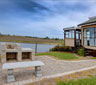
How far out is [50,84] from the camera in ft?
10.6

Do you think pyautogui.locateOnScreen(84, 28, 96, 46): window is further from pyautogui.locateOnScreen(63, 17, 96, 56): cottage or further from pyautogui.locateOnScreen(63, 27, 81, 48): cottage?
pyautogui.locateOnScreen(63, 27, 81, 48): cottage

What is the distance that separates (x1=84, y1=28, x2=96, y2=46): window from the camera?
9.79m

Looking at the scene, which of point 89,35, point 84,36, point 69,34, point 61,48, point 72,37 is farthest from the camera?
point 61,48

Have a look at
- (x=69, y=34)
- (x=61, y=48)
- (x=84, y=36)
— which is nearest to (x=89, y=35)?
(x=84, y=36)

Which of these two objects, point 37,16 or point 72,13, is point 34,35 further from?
point 72,13

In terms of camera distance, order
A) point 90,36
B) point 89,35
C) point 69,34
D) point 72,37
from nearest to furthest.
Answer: point 90,36
point 89,35
point 72,37
point 69,34

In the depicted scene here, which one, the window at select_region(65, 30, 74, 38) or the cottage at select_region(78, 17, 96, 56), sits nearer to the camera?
the cottage at select_region(78, 17, 96, 56)

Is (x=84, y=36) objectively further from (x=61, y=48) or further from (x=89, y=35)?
(x=61, y=48)

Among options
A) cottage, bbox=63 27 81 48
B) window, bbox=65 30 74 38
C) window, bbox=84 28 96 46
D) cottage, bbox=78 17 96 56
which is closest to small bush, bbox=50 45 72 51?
cottage, bbox=63 27 81 48

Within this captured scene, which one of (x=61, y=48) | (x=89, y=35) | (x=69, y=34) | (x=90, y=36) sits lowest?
(x=61, y=48)

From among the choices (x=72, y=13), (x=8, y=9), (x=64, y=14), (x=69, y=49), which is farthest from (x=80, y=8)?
(x=8, y=9)

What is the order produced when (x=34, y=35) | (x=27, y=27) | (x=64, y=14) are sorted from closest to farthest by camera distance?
(x=64, y=14) < (x=27, y=27) < (x=34, y=35)

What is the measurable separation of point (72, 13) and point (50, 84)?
38.2 feet

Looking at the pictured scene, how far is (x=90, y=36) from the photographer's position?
10344 millimetres
